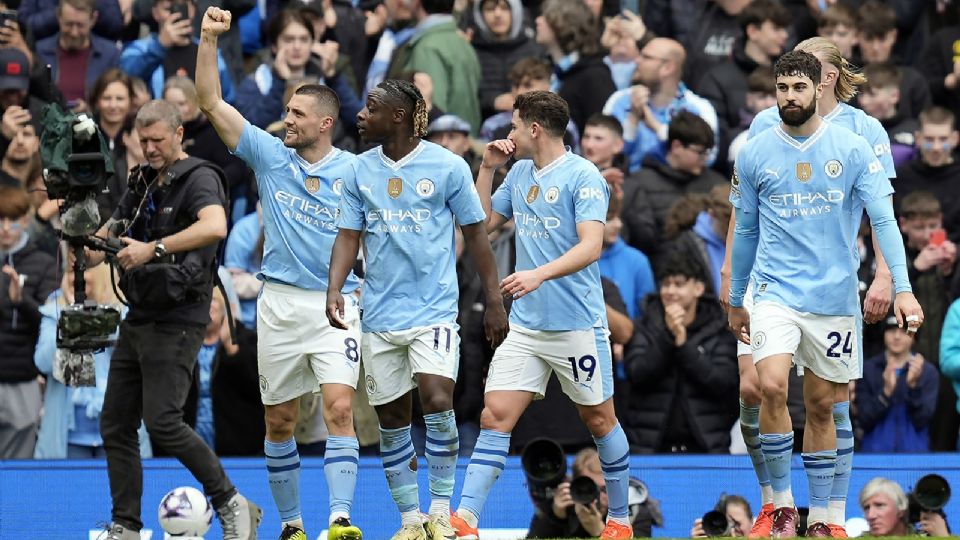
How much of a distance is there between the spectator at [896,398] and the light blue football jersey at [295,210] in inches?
201

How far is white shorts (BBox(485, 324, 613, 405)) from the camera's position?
1177 cm

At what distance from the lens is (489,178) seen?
1217 cm

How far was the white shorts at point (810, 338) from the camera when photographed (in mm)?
11430

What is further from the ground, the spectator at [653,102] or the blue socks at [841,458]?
the spectator at [653,102]

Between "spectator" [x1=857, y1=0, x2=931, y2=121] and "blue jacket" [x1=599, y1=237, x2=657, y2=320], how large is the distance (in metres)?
3.69

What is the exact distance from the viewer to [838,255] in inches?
452

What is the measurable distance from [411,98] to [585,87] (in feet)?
20.7

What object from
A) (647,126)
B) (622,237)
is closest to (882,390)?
(622,237)

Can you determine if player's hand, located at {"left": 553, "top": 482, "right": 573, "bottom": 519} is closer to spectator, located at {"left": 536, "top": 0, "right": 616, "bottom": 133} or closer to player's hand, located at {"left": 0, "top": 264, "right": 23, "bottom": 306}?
player's hand, located at {"left": 0, "top": 264, "right": 23, "bottom": 306}

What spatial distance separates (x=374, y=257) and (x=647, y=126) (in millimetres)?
6396

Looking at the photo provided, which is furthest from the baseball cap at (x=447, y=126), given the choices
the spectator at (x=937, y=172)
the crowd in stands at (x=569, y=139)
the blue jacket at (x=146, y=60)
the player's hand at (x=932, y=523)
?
the player's hand at (x=932, y=523)

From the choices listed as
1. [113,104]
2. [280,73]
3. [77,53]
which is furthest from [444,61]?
[77,53]

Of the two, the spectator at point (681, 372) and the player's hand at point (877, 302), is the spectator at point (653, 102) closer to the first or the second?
the spectator at point (681, 372)

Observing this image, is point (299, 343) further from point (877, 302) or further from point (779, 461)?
point (877, 302)
